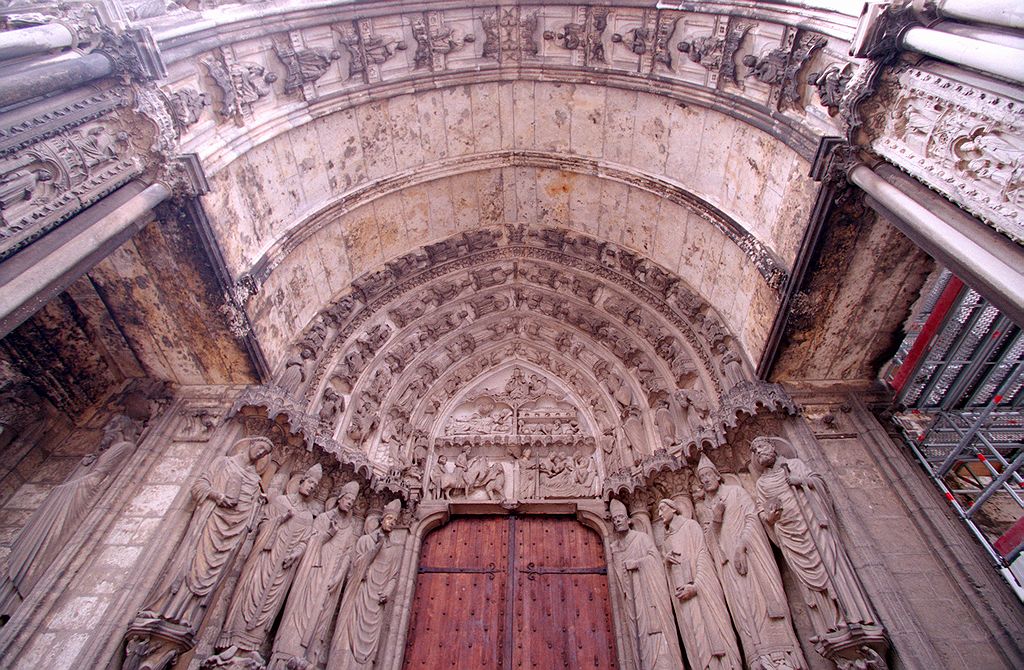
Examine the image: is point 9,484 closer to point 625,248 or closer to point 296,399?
point 296,399

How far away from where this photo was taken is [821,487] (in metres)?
4.75

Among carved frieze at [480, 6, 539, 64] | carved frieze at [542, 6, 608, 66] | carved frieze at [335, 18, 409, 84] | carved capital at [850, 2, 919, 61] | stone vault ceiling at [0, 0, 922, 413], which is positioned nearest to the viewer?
carved capital at [850, 2, 919, 61]

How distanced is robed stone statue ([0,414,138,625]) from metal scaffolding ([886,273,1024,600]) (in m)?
6.55

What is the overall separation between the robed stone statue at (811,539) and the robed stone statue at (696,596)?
2.00ft

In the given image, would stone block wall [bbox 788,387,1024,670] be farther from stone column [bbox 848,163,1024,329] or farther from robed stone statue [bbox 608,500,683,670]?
stone column [bbox 848,163,1024,329]

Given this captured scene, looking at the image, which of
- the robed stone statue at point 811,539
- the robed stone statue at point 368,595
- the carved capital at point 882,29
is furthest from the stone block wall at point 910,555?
the robed stone statue at point 368,595

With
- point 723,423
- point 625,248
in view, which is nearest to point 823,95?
point 723,423

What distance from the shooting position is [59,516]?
4.73 metres

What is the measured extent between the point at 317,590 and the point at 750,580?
3.38 metres

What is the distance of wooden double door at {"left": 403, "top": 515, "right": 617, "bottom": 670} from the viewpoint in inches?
218

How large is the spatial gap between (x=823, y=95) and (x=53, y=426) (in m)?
7.06

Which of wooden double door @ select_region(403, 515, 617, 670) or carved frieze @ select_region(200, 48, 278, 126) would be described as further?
carved frieze @ select_region(200, 48, 278, 126)

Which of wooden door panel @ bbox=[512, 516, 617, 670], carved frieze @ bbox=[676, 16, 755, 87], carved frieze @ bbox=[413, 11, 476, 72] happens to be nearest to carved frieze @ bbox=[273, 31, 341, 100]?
carved frieze @ bbox=[413, 11, 476, 72]

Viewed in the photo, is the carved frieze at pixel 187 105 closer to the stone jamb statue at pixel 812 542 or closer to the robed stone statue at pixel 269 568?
the robed stone statue at pixel 269 568
